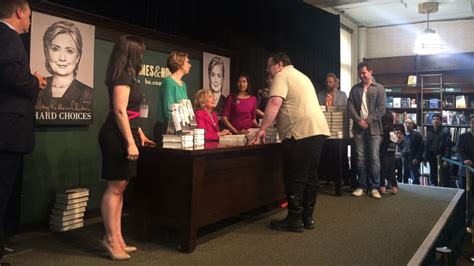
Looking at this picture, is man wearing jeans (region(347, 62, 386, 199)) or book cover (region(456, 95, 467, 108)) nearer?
man wearing jeans (region(347, 62, 386, 199))

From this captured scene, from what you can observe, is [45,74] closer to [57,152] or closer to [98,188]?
[57,152]

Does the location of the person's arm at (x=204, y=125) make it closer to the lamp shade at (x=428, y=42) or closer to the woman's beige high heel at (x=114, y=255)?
the woman's beige high heel at (x=114, y=255)

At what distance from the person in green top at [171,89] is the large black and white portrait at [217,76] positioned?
2.02 metres

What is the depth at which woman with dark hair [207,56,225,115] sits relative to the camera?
5203 millimetres

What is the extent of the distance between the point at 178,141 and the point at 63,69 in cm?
148

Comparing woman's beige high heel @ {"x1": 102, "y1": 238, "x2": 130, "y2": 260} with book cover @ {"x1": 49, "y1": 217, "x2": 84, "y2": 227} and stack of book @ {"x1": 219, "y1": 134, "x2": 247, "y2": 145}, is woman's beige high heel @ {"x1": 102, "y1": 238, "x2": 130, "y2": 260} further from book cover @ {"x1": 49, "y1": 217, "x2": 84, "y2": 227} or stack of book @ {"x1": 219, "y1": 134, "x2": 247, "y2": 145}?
stack of book @ {"x1": 219, "y1": 134, "x2": 247, "y2": 145}

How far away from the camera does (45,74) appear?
328 centimetres

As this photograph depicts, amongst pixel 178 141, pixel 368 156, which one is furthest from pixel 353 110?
pixel 178 141

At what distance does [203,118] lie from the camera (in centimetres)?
→ 336

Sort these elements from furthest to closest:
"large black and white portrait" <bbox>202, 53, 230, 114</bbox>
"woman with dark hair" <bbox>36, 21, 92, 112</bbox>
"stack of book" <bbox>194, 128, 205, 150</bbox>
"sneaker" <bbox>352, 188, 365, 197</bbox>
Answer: "large black and white portrait" <bbox>202, 53, 230, 114</bbox>, "sneaker" <bbox>352, 188, 365, 197</bbox>, "woman with dark hair" <bbox>36, 21, 92, 112</bbox>, "stack of book" <bbox>194, 128, 205, 150</bbox>

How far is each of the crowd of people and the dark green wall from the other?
8.4 inches

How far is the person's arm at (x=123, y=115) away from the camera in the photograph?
229 cm

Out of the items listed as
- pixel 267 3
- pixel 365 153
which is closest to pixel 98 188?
pixel 365 153

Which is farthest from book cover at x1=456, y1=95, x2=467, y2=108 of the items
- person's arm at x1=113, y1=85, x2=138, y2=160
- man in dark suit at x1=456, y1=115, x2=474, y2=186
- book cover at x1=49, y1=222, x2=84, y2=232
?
person's arm at x1=113, y1=85, x2=138, y2=160
